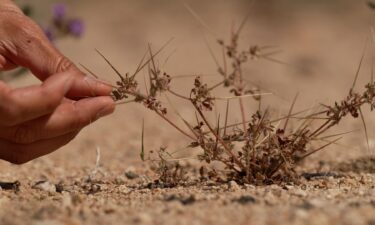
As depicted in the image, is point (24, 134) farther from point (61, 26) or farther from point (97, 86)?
point (61, 26)

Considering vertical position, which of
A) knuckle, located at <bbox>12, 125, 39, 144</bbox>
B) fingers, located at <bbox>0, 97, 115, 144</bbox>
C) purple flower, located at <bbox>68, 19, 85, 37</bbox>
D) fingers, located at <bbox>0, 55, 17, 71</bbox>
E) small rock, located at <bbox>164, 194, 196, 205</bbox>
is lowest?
small rock, located at <bbox>164, 194, 196, 205</bbox>

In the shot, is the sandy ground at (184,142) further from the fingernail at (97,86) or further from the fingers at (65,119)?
the fingernail at (97,86)

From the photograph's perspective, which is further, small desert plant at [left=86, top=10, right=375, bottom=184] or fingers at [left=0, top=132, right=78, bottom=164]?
fingers at [left=0, top=132, right=78, bottom=164]

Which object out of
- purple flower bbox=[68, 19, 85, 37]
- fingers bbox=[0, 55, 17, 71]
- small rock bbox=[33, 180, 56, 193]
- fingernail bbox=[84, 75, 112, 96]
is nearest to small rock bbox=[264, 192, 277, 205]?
fingernail bbox=[84, 75, 112, 96]

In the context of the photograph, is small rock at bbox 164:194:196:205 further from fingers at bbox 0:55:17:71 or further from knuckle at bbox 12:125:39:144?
fingers at bbox 0:55:17:71

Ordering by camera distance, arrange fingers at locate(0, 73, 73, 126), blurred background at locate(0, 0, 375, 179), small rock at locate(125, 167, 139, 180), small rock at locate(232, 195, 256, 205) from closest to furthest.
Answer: small rock at locate(232, 195, 256, 205), fingers at locate(0, 73, 73, 126), small rock at locate(125, 167, 139, 180), blurred background at locate(0, 0, 375, 179)

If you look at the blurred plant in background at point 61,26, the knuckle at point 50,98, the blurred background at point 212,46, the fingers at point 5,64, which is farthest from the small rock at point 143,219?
the blurred plant in background at point 61,26

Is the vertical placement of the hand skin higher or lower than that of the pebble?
higher
